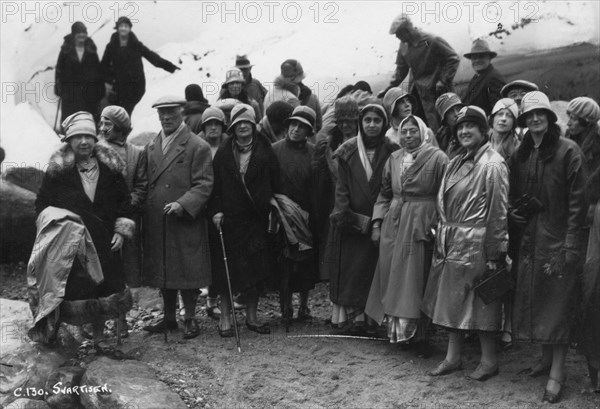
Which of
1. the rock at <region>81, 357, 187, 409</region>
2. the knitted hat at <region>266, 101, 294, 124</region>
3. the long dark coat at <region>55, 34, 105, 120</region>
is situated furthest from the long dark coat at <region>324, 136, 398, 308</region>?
the long dark coat at <region>55, 34, 105, 120</region>

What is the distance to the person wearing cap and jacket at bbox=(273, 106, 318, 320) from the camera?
6.62 m

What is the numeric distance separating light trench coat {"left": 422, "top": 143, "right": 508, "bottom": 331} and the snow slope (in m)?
4.18

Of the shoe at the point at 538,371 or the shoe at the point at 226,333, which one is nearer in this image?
the shoe at the point at 538,371

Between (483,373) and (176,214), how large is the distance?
8.55 ft

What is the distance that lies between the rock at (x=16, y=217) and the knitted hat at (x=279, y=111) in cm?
357

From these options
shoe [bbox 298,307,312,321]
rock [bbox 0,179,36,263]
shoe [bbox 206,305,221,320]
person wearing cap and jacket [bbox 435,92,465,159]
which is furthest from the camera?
rock [bbox 0,179,36,263]

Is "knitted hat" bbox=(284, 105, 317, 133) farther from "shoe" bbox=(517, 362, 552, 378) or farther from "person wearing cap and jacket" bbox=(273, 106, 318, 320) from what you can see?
"shoe" bbox=(517, 362, 552, 378)

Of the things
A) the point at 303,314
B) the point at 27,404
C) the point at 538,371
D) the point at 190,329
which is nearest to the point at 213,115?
the point at 190,329

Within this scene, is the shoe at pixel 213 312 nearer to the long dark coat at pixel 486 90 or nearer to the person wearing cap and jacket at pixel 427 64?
the person wearing cap and jacket at pixel 427 64

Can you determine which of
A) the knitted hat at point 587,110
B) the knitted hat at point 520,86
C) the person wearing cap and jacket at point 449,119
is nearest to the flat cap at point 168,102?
the person wearing cap and jacket at point 449,119

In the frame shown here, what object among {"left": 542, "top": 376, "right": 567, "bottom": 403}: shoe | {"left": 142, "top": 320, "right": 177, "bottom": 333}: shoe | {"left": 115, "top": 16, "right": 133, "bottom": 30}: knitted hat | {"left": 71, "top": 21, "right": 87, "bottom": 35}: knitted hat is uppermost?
{"left": 115, "top": 16, "right": 133, "bottom": 30}: knitted hat

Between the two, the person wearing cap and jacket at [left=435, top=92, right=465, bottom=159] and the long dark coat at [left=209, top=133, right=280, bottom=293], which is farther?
the long dark coat at [left=209, top=133, right=280, bottom=293]

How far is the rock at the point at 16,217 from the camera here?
30.2ft

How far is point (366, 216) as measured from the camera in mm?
6223
